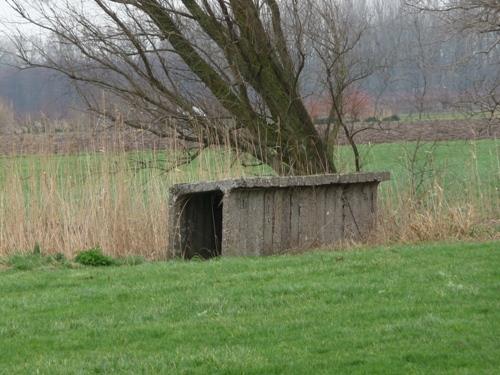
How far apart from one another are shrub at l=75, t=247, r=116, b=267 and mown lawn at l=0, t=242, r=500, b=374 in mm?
905

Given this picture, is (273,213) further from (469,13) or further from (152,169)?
(469,13)

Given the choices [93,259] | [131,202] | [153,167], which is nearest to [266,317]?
Result: [93,259]

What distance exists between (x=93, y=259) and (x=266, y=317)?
460cm

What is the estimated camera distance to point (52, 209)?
13.5 m

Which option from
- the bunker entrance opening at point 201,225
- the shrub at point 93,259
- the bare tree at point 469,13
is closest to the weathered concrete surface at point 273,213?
the bunker entrance opening at point 201,225

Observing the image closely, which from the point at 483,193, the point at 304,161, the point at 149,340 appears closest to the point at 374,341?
the point at 149,340

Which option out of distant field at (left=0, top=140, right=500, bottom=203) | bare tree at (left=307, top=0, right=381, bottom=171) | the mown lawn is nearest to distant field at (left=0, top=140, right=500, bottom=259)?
distant field at (left=0, top=140, right=500, bottom=203)

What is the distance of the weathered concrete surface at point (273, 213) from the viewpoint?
12.2m

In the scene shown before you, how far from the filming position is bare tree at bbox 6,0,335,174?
16000 mm

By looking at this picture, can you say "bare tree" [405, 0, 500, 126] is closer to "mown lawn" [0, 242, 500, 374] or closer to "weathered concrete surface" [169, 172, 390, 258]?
"weathered concrete surface" [169, 172, 390, 258]

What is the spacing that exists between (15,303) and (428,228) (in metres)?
6.15

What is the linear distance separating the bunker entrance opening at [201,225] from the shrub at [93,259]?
153 cm

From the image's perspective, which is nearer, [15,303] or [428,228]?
[15,303]

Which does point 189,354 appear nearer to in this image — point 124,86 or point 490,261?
point 490,261
